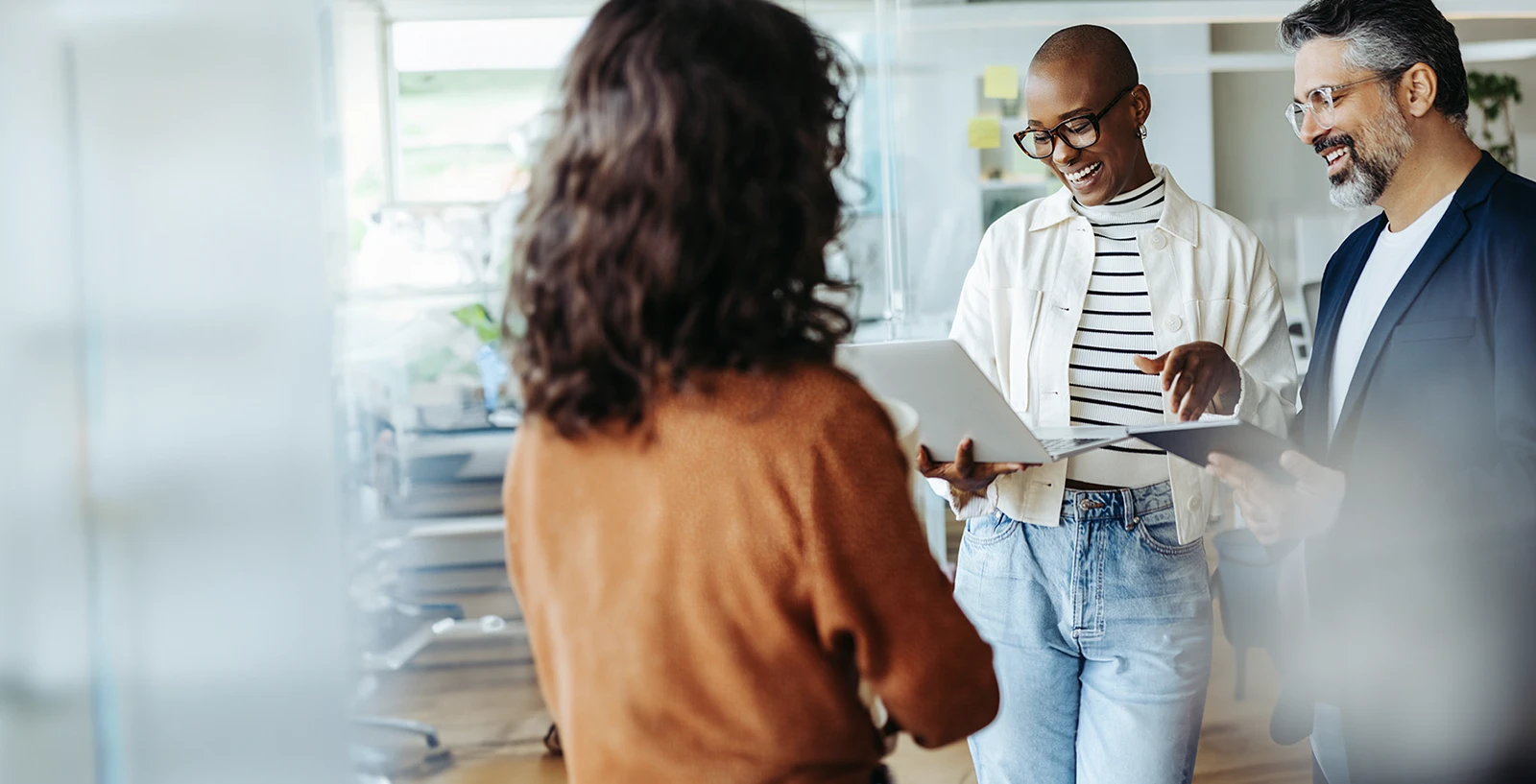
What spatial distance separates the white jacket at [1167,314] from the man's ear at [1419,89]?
0.25m

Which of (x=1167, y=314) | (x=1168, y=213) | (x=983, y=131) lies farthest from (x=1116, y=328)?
(x=983, y=131)

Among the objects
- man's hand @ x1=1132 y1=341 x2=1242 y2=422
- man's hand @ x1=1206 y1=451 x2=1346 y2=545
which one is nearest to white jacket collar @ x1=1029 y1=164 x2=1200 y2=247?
man's hand @ x1=1132 y1=341 x2=1242 y2=422

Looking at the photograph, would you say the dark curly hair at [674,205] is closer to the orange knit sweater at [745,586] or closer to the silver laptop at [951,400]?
the orange knit sweater at [745,586]

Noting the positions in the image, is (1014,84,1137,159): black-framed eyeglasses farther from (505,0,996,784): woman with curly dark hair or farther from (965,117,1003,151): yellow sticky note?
(965,117,1003,151): yellow sticky note

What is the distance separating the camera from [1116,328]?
5.32 ft

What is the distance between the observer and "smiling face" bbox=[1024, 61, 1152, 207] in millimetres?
1565

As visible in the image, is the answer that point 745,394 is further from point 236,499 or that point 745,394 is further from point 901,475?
point 236,499

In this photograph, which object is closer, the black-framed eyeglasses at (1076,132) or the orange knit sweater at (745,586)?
the orange knit sweater at (745,586)

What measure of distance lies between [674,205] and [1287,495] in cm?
102

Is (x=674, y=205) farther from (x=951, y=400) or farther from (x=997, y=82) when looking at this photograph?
(x=997, y=82)

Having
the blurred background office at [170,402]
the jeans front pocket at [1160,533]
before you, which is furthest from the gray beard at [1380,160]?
the blurred background office at [170,402]

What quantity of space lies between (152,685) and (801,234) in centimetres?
88

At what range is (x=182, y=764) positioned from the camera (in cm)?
124

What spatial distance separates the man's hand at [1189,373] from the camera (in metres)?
1.46
